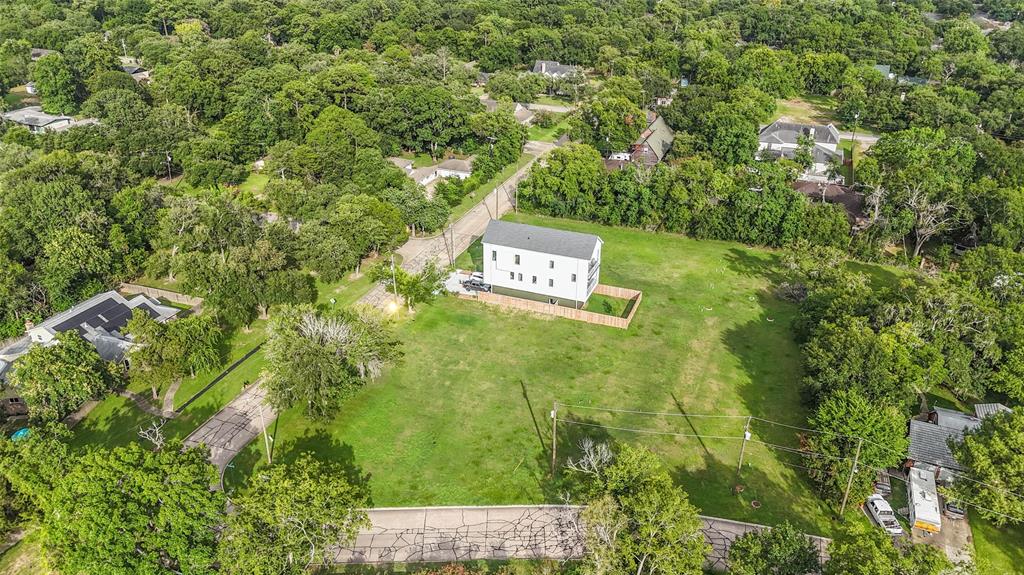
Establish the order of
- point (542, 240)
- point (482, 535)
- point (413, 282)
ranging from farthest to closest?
point (542, 240) → point (413, 282) → point (482, 535)

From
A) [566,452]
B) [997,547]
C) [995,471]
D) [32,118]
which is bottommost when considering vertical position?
[566,452]

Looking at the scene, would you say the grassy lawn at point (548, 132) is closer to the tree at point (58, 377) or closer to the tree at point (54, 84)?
the tree at point (58, 377)

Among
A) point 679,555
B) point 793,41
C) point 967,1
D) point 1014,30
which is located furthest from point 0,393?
point 967,1

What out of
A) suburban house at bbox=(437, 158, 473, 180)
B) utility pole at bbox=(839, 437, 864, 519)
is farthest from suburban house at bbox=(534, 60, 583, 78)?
utility pole at bbox=(839, 437, 864, 519)

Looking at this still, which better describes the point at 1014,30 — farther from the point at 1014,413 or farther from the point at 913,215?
the point at 1014,413

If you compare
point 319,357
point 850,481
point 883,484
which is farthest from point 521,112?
point 850,481

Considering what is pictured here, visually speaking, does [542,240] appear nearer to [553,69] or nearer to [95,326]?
[95,326]

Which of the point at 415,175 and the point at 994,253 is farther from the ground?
the point at 994,253
